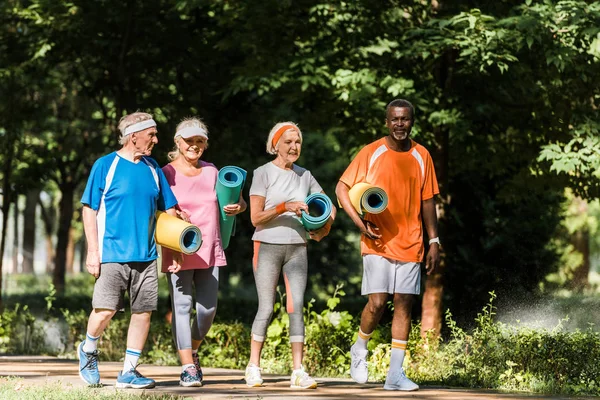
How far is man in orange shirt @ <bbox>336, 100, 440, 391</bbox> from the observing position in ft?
25.6

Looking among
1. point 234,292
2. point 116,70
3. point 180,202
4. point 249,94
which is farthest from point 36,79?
point 234,292

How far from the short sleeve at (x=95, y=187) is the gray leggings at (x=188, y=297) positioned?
905 mm

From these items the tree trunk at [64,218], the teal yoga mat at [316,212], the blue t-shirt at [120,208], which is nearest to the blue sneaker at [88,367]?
the blue t-shirt at [120,208]

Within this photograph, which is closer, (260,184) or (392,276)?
(392,276)

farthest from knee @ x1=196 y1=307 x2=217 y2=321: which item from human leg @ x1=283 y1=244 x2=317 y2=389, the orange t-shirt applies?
the orange t-shirt

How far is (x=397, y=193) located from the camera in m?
7.82

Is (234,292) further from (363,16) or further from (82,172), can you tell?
(363,16)

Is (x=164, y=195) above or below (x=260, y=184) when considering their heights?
below

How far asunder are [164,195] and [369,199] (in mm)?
1550

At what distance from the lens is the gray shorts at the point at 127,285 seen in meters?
7.38

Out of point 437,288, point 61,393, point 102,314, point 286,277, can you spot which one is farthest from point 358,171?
point 437,288

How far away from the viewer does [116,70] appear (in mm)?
16516

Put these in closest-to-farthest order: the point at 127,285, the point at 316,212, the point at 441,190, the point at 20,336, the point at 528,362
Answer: the point at 127,285 < the point at 316,212 < the point at 528,362 < the point at 20,336 < the point at 441,190

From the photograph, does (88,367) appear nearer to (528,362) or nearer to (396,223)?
(396,223)
